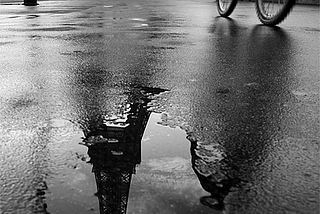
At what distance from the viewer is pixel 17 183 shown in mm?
1115

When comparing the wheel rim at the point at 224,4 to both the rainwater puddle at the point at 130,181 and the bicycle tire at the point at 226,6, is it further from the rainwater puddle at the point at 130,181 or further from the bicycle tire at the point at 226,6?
the rainwater puddle at the point at 130,181

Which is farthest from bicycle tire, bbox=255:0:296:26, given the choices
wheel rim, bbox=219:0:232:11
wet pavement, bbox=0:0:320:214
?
wet pavement, bbox=0:0:320:214

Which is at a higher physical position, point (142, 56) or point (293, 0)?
point (293, 0)

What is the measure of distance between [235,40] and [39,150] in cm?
336

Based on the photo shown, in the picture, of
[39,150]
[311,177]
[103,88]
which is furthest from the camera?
[103,88]

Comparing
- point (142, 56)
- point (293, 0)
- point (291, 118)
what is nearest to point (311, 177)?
point (291, 118)

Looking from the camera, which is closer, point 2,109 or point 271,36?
point 2,109

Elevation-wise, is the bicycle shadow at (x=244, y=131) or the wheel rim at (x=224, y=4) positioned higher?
the bicycle shadow at (x=244, y=131)

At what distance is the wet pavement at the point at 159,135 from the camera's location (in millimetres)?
1046

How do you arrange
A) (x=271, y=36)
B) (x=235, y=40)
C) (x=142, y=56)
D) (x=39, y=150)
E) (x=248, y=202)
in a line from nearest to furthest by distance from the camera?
(x=248, y=202), (x=39, y=150), (x=142, y=56), (x=235, y=40), (x=271, y=36)

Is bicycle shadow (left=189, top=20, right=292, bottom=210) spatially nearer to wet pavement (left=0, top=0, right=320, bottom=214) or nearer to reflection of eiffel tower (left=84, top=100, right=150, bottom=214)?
wet pavement (left=0, top=0, right=320, bottom=214)

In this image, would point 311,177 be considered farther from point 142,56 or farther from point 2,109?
point 142,56

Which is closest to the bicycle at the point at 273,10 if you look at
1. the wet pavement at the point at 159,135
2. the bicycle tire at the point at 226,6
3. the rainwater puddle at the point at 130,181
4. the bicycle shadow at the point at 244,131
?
the bicycle tire at the point at 226,6

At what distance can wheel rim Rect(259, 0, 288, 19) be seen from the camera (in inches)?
214
